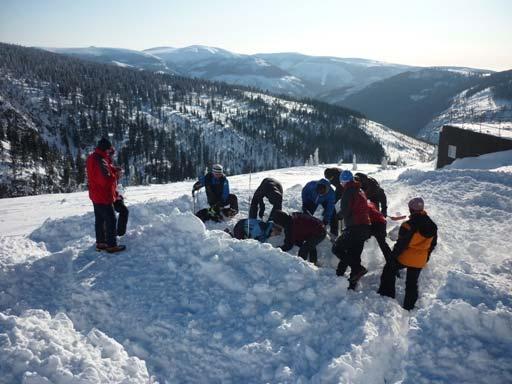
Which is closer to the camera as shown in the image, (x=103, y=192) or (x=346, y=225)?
(x=346, y=225)

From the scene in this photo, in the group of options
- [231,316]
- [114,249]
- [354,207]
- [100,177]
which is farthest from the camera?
[114,249]

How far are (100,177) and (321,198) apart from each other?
185 inches

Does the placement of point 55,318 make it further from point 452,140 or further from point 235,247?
point 452,140

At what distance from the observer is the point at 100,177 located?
283 inches

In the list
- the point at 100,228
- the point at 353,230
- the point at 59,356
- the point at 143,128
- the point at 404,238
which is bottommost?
the point at 143,128

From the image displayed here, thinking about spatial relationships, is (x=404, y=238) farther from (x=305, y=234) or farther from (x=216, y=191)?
(x=216, y=191)

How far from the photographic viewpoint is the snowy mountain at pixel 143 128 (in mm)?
101812

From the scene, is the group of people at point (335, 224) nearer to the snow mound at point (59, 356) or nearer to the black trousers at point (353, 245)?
the black trousers at point (353, 245)

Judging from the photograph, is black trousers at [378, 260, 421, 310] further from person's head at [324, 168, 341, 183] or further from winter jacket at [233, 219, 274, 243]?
person's head at [324, 168, 341, 183]

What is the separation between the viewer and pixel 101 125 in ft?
448

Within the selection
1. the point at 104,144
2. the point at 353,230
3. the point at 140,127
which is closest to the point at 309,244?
the point at 353,230

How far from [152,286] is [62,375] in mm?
2317

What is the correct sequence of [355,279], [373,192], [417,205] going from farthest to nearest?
[373,192] < [355,279] < [417,205]

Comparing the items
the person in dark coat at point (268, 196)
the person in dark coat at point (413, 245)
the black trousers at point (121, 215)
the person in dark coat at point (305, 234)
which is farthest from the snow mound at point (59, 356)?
the person in dark coat at point (268, 196)
